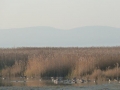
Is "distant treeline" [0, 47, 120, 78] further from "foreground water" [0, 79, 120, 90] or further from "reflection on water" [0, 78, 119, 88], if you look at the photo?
"foreground water" [0, 79, 120, 90]

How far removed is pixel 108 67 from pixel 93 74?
3.01ft

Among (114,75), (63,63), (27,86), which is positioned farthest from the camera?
(63,63)

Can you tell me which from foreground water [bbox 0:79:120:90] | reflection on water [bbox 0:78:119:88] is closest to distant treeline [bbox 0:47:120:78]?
reflection on water [bbox 0:78:119:88]

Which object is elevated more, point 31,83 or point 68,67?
point 68,67

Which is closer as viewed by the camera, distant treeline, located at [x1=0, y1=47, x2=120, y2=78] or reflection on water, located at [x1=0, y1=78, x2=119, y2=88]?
reflection on water, located at [x1=0, y1=78, x2=119, y2=88]

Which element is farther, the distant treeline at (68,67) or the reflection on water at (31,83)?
the distant treeline at (68,67)

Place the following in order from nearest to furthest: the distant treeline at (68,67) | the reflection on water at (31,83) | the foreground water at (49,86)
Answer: the foreground water at (49,86)
the reflection on water at (31,83)
the distant treeline at (68,67)

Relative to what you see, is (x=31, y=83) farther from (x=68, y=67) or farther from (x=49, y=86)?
(x=68, y=67)

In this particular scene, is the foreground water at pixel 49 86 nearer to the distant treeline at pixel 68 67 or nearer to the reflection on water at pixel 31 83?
the reflection on water at pixel 31 83

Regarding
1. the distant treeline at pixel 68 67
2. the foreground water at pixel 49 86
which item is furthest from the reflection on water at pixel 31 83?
the distant treeline at pixel 68 67

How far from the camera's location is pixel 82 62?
24125 millimetres

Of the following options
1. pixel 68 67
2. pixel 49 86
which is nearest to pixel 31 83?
pixel 49 86

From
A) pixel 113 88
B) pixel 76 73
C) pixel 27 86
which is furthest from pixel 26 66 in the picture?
pixel 113 88

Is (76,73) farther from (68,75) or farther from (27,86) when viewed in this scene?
(27,86)
